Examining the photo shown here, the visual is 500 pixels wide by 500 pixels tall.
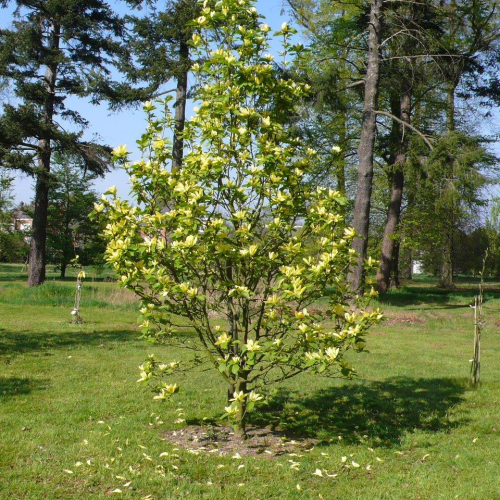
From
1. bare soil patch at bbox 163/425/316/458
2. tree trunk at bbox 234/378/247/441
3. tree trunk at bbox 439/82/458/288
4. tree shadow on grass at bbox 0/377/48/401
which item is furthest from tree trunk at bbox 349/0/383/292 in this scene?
tree trunk at bbox 234/378/247/441

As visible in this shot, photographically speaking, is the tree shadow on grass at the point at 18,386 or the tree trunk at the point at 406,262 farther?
the tree trunk at the point at 406,262

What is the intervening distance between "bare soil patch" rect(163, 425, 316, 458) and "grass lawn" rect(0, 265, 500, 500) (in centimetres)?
9

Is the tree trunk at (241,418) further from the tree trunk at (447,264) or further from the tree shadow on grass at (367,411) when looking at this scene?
the tree trunk at (447,264)

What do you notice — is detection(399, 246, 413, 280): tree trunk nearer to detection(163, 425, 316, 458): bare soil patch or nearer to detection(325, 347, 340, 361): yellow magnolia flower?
detection(163, 425, 316, 458): bare soil patch

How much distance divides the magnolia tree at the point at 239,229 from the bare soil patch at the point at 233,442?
0.18m

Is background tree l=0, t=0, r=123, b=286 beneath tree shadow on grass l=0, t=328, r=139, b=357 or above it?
above

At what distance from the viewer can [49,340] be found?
30.6 feet

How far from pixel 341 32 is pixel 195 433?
18.5 metres

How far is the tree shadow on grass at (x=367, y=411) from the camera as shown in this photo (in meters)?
5.22

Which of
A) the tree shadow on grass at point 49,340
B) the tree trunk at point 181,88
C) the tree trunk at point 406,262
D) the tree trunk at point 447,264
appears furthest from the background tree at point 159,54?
the tree trunk at point 406,262

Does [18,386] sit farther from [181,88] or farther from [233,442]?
[181,88]

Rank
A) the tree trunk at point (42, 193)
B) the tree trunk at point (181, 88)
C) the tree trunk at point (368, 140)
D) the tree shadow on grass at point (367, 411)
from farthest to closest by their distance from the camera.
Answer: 1. the tree trunk at point (42, 193)
2. the tree trunk at point (181, 88)
3. the tree trunk at point (368, 140)
4. the tree shadow on grass at point (367, 411)

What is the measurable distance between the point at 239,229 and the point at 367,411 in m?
2.77

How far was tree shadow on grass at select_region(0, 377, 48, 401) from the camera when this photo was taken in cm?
601
